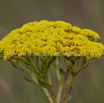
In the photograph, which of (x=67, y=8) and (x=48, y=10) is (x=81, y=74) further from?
(x=48, y=10)

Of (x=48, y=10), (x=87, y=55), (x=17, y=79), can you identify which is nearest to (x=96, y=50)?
(x=87, y=55)

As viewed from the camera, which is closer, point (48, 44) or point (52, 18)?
point (48, 44)

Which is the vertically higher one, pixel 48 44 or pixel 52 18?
pixel 52 18

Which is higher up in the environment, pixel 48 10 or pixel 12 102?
pixel 48 10

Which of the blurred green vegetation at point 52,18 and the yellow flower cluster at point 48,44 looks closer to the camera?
the yellow flower cluster at point 48,44

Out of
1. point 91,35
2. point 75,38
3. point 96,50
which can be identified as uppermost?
point 91,35
